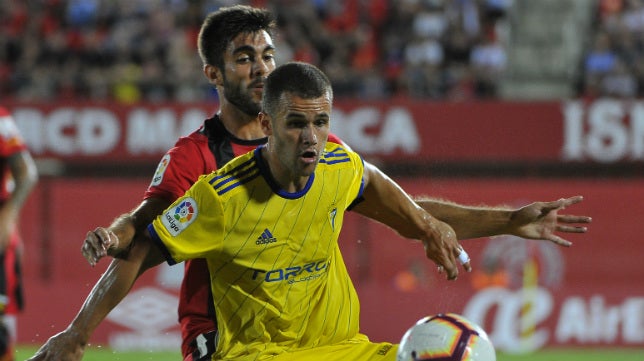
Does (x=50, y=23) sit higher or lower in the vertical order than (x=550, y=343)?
higher

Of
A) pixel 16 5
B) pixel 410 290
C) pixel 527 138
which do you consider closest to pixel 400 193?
pixel 410 290

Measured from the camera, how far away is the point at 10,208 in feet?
25.1

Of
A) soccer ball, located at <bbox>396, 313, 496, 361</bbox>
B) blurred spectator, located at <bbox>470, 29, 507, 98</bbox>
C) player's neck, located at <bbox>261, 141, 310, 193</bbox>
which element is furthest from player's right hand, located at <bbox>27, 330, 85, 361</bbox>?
blurred spectator, located at <bbox>470, 29, 507, 98</bbox>

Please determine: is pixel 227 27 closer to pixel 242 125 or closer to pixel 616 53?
pixel 242 125

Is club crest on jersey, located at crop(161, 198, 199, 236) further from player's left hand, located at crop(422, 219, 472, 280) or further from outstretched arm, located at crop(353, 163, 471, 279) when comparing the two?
player's left hand, located at crop(422, 219, 472, 280)

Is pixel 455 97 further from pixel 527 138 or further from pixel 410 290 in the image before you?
pixel 410 290

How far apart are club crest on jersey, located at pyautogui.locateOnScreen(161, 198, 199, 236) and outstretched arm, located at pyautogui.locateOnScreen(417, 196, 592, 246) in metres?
1.47

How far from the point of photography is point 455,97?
15.9m

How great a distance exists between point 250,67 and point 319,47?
11436mm

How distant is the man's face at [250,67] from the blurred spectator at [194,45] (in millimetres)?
10083

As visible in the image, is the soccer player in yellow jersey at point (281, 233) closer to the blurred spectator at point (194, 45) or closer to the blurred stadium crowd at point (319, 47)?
the blurred stadium crowd at point (319, 47)

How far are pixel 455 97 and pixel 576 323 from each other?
427cm

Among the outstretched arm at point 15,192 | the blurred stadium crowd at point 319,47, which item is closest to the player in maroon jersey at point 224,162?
the outstretched arm at point 15,192

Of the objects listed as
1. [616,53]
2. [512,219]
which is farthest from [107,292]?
[616,53]
